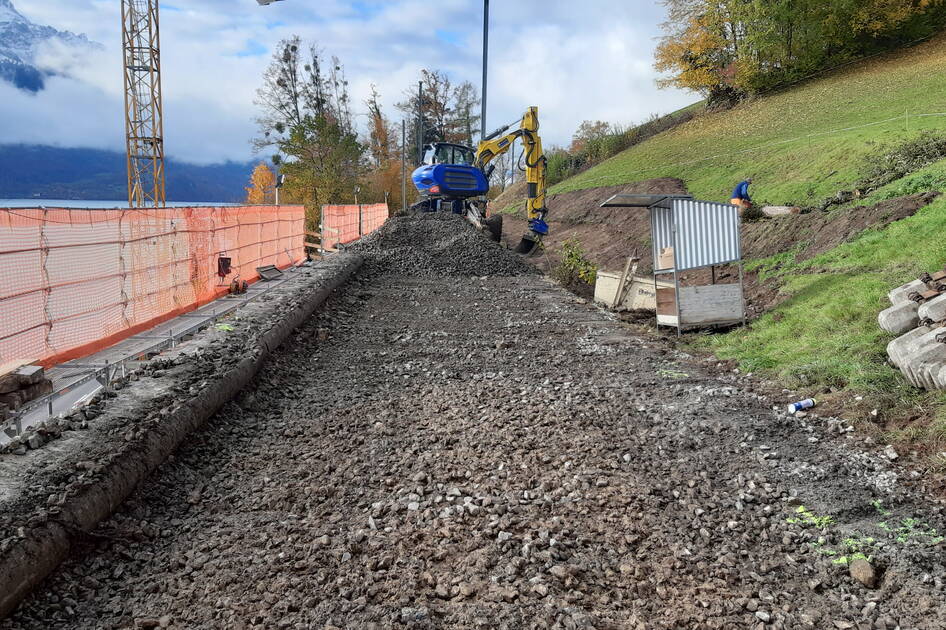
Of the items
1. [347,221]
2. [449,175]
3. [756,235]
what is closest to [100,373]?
[756,235]

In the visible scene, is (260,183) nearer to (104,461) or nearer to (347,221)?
(347,221)

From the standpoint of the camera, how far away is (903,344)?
6488mm

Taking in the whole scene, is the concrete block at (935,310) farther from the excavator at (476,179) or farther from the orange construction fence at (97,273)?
the excavator at (476,179)

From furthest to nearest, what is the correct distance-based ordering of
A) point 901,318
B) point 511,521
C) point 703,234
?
point 703,234 → point 901,318 → point 511,521

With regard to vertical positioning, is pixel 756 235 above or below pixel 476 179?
below

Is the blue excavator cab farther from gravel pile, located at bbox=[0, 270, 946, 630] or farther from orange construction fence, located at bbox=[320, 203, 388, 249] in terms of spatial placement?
gravel pile, located at bbox=[0, 270, 946, 630]

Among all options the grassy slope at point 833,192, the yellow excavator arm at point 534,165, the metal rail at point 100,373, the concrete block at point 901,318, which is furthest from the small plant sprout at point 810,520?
the yellow excavator arm at point 534,165

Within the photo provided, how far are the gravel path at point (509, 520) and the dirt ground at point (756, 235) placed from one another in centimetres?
570

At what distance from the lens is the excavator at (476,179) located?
65.5ft

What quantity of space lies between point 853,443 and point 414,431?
3.72 metres

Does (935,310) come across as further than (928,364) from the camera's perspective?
Yes

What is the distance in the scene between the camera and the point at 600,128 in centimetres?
6388

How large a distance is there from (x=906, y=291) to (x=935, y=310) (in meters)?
1.20

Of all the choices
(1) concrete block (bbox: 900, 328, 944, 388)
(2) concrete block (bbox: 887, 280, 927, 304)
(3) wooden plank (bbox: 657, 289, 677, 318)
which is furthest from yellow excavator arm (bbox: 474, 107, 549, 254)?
(1) concrete block (bbox: 900, 328, 944, 388)
